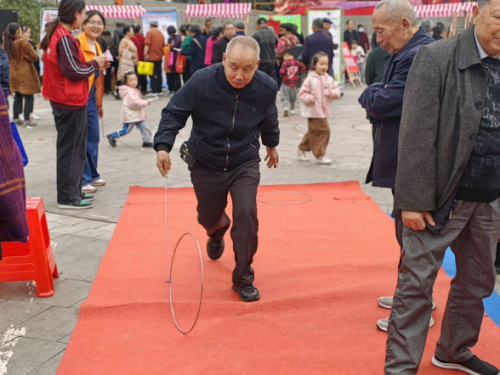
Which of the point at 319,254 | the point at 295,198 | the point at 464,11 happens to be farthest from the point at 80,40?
the point at 464,11

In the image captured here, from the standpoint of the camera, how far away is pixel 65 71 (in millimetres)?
5977

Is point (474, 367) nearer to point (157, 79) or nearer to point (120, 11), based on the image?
point (157, 79)

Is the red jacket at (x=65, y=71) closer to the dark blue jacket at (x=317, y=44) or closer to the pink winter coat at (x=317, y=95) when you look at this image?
the pink winter coat at (x=317, y=95)

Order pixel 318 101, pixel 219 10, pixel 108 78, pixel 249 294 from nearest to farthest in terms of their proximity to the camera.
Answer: pixel 249 294 → pixel 318 101 → pixel 108 78 → pixel 219 10

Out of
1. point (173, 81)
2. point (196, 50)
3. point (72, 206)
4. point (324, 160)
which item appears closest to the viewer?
point (72, 206)

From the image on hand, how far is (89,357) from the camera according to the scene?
3293 millimetres

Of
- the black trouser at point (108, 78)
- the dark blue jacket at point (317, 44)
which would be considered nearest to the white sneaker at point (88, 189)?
the dark blue jacket at point (317, 44)

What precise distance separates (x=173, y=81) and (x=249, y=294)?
14490 mm

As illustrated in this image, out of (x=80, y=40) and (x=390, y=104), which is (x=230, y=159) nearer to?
(x=390, y=104)

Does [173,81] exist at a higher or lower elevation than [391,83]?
lower

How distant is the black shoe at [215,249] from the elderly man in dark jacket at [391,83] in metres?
1.61

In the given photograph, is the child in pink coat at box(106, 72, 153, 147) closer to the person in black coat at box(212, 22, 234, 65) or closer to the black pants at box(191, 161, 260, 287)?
the person in black coat at box(212, 22, 234, 65)

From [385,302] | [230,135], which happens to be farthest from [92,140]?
[385,302]

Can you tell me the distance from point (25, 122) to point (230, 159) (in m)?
9.53
